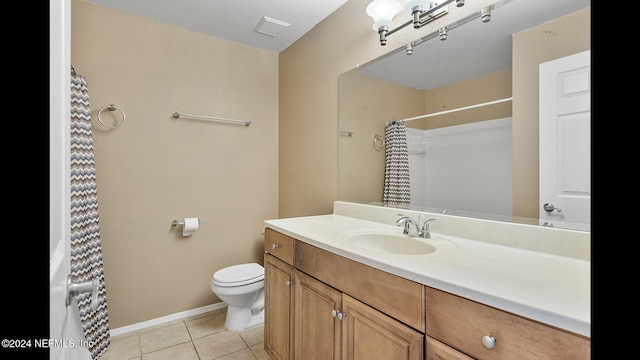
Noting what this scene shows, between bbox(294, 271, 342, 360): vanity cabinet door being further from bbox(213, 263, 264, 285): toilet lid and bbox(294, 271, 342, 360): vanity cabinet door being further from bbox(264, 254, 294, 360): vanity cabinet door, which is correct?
bbox(213, 263, 264, 285): toilet lid

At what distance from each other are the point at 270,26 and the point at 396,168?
1.52 m

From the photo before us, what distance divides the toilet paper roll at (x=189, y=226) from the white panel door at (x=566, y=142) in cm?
221

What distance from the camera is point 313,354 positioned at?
1.33 metres

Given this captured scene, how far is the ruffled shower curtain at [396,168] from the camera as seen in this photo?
5.55ft

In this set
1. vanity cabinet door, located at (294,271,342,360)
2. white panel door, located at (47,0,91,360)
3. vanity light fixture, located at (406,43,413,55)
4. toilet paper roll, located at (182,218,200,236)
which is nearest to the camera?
white panel door, located at (47,0,91,360)

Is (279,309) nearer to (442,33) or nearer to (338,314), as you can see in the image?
(338,314)

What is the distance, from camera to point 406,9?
4.92ft

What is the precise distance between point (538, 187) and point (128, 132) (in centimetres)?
249

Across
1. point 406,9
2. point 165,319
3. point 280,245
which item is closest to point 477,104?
point 406,9

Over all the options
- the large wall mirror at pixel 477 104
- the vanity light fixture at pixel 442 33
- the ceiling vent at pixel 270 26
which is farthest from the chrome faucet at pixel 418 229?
the ceiling vent at pixel 270 26

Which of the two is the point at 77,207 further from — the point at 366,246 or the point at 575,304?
the point at 575,304

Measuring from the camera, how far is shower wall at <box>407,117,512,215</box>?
126 centimetres

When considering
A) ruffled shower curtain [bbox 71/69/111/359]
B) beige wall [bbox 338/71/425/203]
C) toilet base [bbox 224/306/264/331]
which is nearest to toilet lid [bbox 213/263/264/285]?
toilet base [bbox 224/306/264/331]

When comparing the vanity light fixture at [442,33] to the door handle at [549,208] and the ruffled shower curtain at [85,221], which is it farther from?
the ruffled shower curtain at [85,221]
